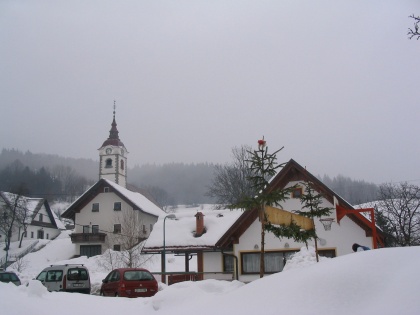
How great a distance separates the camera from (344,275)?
7.27m

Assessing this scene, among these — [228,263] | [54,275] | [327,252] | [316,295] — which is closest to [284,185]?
[327,252]

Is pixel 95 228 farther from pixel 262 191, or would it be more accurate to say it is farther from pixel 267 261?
pixel 262 191

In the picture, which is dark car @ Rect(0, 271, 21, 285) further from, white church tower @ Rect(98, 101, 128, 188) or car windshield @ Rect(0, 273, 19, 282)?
white church tower @ Rect(98, 101, 128, 188)

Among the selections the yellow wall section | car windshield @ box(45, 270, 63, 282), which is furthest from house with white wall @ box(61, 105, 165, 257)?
the yellow wall section

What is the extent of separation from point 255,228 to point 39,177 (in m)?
107

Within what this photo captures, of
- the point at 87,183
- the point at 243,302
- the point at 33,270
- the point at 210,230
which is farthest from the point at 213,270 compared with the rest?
the point at 87,183

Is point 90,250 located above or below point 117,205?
below

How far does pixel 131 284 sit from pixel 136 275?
553mm

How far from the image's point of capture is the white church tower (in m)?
69.8

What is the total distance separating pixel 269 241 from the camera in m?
22.6

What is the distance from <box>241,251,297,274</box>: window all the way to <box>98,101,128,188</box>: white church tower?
164 ft

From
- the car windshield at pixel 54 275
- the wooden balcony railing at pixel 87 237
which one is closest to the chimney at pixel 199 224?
the car windshield at pixel 54 275

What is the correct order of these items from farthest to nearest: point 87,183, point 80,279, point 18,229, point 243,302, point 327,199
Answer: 1. point 87,183
2. point 18,229
3. point 327,199
4. point 80,279
5. point 243,302

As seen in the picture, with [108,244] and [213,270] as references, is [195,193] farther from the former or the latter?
[213,270]
